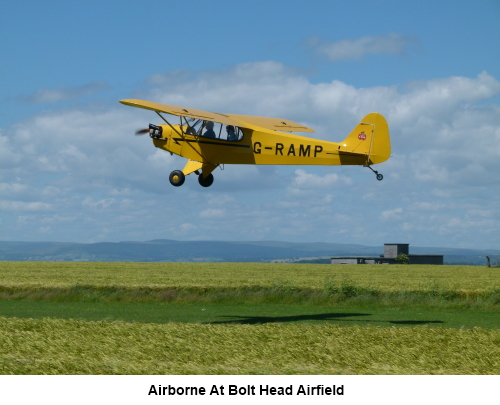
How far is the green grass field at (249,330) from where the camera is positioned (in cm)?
1518

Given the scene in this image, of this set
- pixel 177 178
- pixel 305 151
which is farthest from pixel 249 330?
pixel 305 151

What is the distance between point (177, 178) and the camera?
27.8 metres

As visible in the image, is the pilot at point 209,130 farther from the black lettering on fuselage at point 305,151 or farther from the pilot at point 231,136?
the black lettering on fuselage at point 305,151

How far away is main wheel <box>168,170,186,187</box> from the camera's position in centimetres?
2767

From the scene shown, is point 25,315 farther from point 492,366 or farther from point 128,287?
point 492,366

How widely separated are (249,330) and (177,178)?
8.83 m

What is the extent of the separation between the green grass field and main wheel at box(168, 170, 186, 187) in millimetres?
5701

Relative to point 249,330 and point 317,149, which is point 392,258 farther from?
point 249,330

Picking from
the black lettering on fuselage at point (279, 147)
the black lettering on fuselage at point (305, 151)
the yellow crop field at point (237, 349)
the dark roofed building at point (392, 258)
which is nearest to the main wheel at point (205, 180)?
the black lettering on fuselage at point (279, 147)

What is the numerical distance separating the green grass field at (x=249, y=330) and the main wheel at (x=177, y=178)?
5701mm

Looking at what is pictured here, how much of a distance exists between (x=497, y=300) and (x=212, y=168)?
58.7 feet

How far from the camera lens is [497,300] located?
1421 inches

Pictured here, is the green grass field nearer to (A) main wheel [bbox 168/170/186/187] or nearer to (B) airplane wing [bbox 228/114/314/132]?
(A) main wheel [bbox 168/170/186/187]

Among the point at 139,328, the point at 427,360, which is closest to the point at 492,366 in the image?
the point at 427,360
